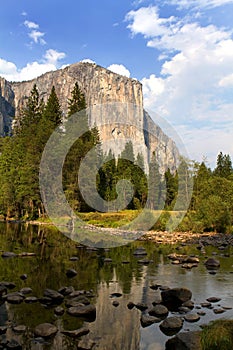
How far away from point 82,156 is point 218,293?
4174 cm

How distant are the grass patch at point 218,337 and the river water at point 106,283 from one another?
151cm

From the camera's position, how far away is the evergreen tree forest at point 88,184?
44.9 m

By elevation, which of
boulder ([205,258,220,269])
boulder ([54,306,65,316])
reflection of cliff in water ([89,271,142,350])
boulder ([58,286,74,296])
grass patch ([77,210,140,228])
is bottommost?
reflection of cliff in water ([89,271,142,350])

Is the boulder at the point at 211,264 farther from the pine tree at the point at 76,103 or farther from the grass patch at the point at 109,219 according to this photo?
the pine tree at the point at 76,103

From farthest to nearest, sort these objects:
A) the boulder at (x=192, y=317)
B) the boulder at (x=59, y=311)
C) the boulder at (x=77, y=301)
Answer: the boulder at (x=77, y=301) → the boulder at (x=59, y=311) → the boulder at (x=192, y=317)

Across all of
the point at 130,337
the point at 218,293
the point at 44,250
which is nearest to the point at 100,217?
the point at 44,250

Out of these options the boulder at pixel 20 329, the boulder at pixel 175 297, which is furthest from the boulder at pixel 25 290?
the boulder at pixel 175 297

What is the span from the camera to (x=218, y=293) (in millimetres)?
15945

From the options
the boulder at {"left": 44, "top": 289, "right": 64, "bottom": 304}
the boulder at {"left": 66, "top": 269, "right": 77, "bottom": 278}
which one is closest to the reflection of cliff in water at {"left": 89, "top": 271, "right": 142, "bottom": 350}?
the boulder at {"left": 44, "top": 289, "right": 64, "bottom": 304}

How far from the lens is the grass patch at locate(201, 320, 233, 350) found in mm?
9008

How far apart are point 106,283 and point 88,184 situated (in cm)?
3824

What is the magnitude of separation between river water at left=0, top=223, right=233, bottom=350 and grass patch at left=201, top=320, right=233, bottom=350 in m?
1.51

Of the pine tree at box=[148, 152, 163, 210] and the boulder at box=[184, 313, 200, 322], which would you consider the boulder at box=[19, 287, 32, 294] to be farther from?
the pine tree at box=[148, 152, 163, 210]

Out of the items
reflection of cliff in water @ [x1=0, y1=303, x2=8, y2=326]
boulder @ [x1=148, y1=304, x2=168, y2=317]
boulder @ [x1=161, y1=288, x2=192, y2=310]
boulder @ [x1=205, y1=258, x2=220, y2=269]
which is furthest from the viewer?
boulder @ [x1=205, y1=258, x2=220, y2=269]
